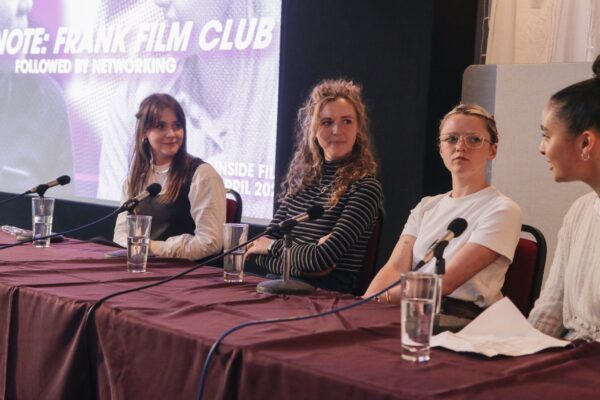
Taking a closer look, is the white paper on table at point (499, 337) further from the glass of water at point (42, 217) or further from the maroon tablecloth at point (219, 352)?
the glass of water at point (42, 217)

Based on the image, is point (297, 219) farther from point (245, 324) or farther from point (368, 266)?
point (368, 266)

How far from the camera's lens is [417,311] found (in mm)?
1473

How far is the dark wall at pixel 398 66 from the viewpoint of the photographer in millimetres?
3750

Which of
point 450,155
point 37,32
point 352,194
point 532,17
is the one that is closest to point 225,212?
point 352,194

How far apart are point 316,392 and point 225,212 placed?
1.89 m

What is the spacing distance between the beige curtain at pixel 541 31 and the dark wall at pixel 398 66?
15 centimetres

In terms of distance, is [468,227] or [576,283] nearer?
[576,283]

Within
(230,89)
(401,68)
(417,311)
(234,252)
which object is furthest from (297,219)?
(230,89)

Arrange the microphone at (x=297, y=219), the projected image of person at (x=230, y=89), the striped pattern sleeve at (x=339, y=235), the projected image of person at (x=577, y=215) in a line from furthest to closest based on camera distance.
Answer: the projected image of person at (x=230, y=89) < the striped pattern sleeve at (x=339, y=235) < the microphone at (x=297, y=219) < the projected image of person at (x=577, y=215)

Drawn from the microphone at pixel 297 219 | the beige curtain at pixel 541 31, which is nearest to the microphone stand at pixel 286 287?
the microphone at pixel 297 219

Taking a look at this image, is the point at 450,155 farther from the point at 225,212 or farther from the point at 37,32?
the point at 37,32

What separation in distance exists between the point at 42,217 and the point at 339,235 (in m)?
1.04

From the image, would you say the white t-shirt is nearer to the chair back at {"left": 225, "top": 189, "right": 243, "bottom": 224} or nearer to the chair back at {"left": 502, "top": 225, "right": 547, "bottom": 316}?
the chair back at {"left": 502, "top": 225, "right": 547, "bottom": 316}

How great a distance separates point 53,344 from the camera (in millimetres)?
2014
